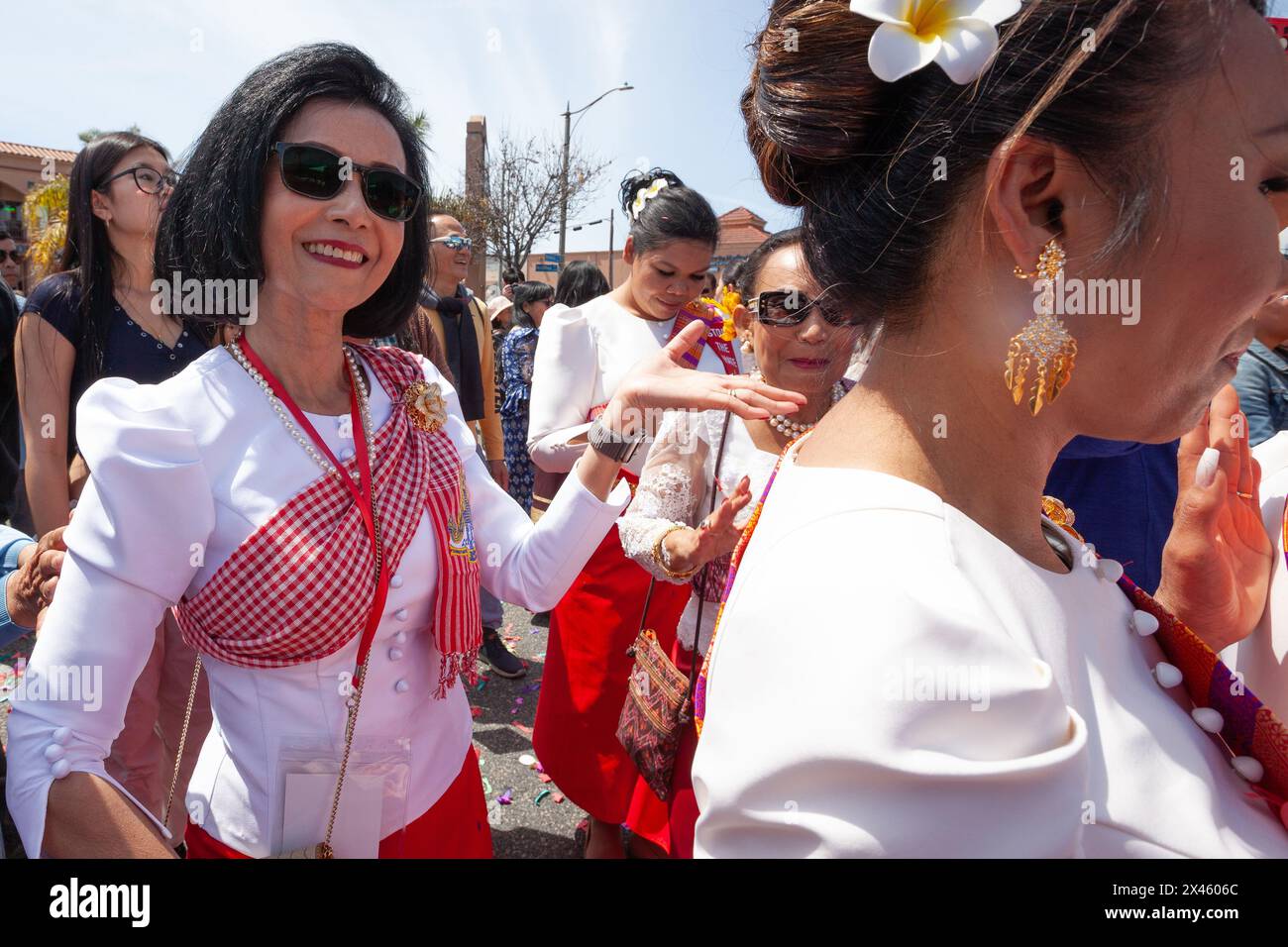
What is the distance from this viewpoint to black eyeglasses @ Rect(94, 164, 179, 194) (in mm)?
2697

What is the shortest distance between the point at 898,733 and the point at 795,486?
369 mm

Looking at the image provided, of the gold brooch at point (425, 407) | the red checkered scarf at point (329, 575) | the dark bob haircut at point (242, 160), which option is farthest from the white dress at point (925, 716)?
the dark bob haircut at point (242, 160)

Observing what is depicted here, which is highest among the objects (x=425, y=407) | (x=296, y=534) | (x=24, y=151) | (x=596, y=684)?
(x=24, y=151)

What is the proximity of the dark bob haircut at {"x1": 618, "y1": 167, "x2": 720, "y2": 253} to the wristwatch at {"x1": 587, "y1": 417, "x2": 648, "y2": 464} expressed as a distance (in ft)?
5.46

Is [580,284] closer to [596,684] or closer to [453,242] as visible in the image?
[453,242]

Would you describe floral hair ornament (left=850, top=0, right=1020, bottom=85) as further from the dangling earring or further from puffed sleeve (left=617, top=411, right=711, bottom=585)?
puffed sleeve (left=617, top=411, right=711, bottom=585)

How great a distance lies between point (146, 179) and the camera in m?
2.72

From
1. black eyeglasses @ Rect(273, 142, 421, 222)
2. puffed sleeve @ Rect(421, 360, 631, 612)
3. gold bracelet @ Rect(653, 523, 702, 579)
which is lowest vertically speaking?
gold bracelet @ Rect(653, 523, 702, 579)

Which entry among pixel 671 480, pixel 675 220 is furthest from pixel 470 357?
pixel 671 480

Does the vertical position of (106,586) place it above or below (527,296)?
below

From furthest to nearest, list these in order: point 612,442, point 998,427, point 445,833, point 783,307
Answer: point 783,307 → point 612,442 → point 445,833 → point 998,427

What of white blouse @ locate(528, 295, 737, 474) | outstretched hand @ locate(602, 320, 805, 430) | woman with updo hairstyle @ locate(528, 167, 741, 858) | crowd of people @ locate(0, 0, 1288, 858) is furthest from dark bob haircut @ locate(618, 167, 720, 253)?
outstretched hand @ locate(602, 320, 805, 430)

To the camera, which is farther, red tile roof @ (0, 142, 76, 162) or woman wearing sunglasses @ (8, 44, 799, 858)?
red tile roof @ (0, 142, 76, 162)

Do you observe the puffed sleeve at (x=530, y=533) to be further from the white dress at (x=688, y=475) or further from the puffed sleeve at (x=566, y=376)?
the puffed sleeve at (x=566, y=376)
